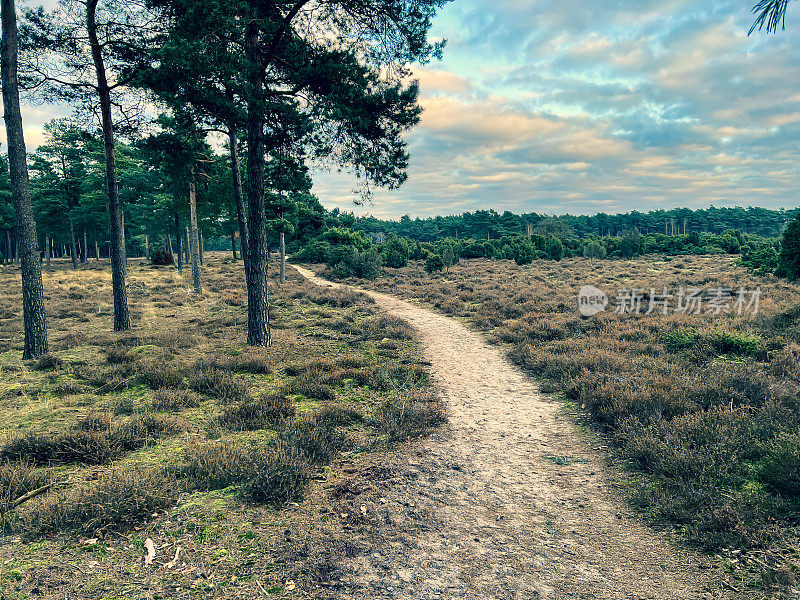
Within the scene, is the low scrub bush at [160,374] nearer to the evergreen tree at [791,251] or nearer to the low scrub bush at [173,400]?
the low scrub bush at [173,400]

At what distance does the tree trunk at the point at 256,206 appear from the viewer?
34.6 feet

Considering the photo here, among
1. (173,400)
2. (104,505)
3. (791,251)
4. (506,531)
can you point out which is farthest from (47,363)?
(791,251)

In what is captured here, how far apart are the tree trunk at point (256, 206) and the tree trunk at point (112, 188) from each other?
4840 mm

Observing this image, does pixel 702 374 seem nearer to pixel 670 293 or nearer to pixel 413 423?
pixel 413 423

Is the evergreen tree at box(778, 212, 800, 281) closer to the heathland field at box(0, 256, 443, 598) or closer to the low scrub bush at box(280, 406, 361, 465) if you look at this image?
the heathland field at box(0, 256, 443, 598)

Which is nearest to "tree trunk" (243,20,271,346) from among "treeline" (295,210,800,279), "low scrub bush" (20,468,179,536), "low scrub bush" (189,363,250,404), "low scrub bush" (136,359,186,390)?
"low scrub bush" (136,359,186,390)

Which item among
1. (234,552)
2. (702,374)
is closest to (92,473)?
(234,552)

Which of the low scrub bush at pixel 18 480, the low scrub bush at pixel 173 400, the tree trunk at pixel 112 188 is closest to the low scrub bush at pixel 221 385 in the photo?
the low scrub bush at pixel 173 400

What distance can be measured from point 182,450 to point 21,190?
9.16 meters

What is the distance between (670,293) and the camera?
2136 centimetres

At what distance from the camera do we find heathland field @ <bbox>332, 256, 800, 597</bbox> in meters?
4.00

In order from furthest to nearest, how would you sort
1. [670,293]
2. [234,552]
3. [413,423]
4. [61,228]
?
[61,228], [670,293], [413,423], [234,552]

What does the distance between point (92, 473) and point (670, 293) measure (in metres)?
24.4

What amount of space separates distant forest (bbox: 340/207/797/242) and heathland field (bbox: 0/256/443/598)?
9470 cm
